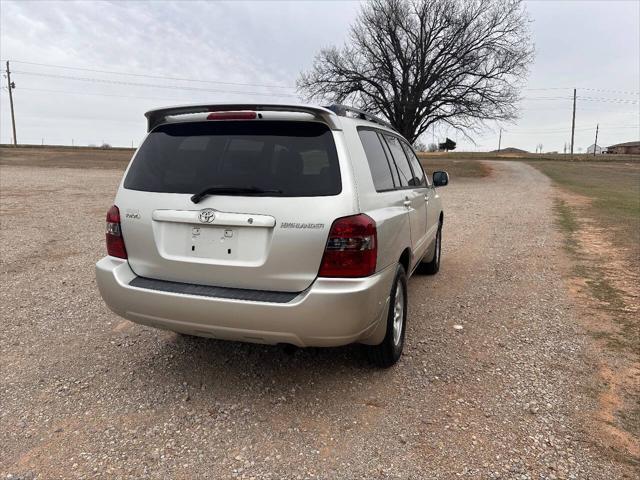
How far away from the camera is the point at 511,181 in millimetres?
26391

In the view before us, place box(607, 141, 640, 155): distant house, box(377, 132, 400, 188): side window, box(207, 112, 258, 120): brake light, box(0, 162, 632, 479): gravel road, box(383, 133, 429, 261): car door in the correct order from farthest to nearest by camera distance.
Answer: box(607, 141, 640, 155): distant house
box(383, 133, 429, 261): car door
box(377, 132, 400, 188): side window
box(207, 112, 258, 120): brake light
box(0, 162, 632, 479): gravel road

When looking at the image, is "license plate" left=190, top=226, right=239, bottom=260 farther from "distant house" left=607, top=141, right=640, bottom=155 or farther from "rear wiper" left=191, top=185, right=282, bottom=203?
"distant house" left=607, top=141, right=640, bottom=155

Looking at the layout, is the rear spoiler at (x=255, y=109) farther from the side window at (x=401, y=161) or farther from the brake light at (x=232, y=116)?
the side window at (x=401, y=161)

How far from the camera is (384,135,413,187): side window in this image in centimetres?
418

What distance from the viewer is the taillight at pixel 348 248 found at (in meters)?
2.68

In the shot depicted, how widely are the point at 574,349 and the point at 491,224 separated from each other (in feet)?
24.5

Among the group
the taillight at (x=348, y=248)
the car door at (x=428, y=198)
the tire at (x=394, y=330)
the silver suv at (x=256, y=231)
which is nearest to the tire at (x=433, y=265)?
the car door at (x=428, y=198)

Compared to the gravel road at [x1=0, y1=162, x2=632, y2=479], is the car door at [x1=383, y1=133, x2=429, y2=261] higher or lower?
higher

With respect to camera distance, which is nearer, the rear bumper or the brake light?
the rear bumper

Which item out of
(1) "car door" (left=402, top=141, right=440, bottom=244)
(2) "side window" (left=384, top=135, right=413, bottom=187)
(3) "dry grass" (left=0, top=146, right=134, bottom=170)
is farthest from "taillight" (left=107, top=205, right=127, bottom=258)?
(3) "dry grass" (left=0, top=146, right=134, bottom=170)

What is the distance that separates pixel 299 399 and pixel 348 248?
1.11 meters

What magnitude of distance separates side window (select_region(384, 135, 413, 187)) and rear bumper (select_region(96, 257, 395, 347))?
148 centimetres

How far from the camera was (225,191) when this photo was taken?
9.29 feet

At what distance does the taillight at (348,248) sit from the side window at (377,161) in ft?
1.77
